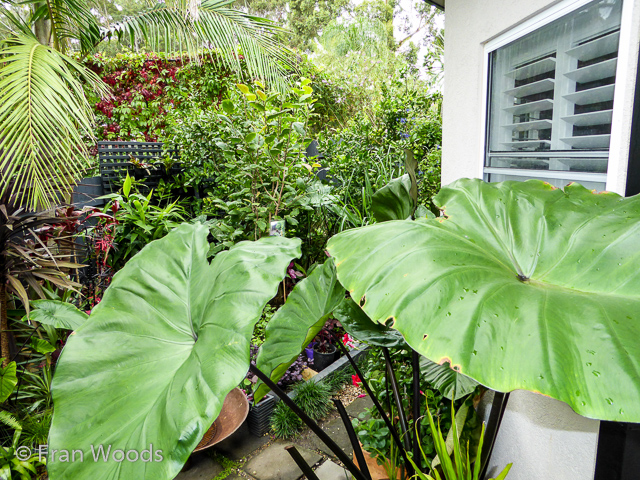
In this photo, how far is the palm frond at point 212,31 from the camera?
3.54 m

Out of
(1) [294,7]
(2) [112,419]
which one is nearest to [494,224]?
(2) [112,419]

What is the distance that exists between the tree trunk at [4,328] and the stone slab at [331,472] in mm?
1704

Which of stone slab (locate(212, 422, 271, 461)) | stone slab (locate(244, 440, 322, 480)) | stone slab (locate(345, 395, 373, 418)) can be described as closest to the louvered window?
stone slab (locate(345, 395, 373, 418))

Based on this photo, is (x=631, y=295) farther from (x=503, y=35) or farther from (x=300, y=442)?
(x=300, y=442)

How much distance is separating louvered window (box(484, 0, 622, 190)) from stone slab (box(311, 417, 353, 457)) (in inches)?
65.0

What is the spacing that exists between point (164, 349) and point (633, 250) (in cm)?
99

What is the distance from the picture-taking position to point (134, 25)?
3494mm

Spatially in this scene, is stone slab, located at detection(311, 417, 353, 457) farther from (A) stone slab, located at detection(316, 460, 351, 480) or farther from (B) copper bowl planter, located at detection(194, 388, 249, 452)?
(B) copper bowl planter, located at detection(194, 388, 249, 452)

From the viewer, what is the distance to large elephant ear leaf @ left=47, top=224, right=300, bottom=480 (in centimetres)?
60

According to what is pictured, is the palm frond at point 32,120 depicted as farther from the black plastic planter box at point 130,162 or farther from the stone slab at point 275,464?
the stone slab at point 275,464

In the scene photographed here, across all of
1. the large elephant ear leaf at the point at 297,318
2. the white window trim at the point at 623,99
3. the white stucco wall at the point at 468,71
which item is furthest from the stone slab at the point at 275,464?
the white window trim at the point at 623,99

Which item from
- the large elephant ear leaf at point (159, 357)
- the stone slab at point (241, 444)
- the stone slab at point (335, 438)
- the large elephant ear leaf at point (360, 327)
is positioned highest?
the large elephant ear leaf at point (159, 357)

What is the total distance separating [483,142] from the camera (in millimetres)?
1797

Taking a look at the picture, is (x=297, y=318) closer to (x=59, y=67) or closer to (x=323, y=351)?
(x=323, y=351)
